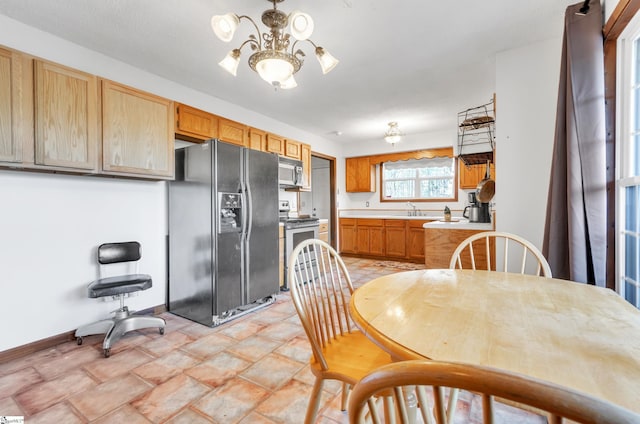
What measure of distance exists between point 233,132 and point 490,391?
3704mm

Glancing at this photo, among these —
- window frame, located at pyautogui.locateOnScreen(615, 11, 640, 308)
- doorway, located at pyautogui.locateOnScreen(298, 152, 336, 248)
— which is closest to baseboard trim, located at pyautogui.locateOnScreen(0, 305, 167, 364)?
window frame, located at pyautogui.locateOnScreen(615, 11, 640, 308)

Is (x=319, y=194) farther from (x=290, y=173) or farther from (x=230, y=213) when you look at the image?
(x=230, y=213)

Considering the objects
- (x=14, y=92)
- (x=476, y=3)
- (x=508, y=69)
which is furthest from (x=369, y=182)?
(x=14, y=92)

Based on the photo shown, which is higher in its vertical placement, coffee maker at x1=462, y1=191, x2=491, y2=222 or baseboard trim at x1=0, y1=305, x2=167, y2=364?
coffee maker at x1=462, y1=191, x2=491, y2=222

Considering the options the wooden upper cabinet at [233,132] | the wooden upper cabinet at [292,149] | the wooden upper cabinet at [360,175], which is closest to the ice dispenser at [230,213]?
the wooden upper cabinet at [233,132]

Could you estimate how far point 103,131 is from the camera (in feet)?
7.46

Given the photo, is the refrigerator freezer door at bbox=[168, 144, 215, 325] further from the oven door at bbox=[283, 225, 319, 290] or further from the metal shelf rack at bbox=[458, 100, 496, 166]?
the metal shelf rack at bbox=[458, 100, 496, 166]

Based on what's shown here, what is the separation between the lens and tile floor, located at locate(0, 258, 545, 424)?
1490mm

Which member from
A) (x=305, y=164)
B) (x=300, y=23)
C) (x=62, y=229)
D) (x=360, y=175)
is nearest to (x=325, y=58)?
(x=300, y=23)

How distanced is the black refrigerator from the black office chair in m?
0.42

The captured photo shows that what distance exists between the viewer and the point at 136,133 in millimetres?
2467

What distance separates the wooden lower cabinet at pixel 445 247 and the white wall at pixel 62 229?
2.86 metres

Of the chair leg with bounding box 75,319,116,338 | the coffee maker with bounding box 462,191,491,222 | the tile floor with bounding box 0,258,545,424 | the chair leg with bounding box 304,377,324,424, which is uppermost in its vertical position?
the coffee maker with bounding box 462,191,491,222

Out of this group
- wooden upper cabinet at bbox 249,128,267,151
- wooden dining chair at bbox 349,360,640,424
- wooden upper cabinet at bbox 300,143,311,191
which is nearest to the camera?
wooden dining chair at bbox 349,360,640,424
